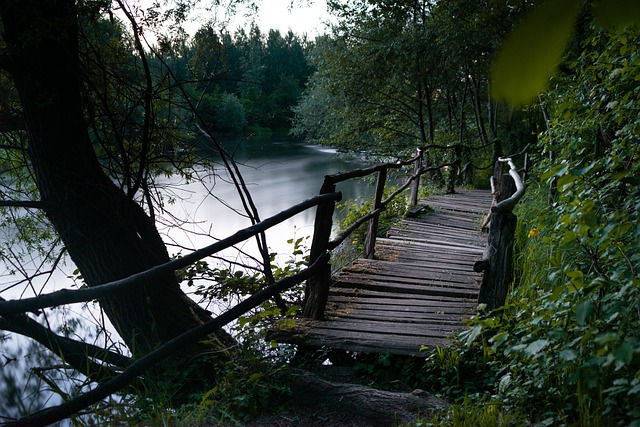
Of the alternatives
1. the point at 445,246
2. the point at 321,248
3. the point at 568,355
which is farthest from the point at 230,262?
the point at 568,355

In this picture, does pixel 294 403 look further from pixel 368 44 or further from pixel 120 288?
pixel 368 44

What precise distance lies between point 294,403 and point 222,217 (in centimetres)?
1173

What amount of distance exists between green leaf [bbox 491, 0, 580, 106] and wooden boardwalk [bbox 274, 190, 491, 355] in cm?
326

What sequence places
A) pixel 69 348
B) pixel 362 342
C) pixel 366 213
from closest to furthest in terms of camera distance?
pixel 69 348, pixel 362 342, pixel 366 213

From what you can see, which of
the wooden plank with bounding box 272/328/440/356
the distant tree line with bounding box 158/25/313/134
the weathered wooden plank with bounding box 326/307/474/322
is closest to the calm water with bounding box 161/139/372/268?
the distant tree line with bounding box 158/25/313/134

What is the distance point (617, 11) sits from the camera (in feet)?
1.55

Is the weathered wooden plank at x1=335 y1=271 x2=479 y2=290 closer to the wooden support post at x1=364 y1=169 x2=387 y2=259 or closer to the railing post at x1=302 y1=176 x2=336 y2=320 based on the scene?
the wooden support post at x1=364 y1=169 x2=387 y2=259

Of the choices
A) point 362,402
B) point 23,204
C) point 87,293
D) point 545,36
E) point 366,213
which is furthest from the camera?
point 366,213

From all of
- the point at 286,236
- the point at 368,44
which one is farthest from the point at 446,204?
the point at 368,44

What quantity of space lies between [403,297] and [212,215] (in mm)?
10374

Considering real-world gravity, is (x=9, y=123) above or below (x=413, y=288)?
above

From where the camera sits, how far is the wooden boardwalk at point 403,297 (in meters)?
3.78

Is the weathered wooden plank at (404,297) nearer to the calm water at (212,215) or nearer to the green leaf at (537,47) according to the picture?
the calm water at (212,215)

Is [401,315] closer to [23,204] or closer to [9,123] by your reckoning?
[23,204]
